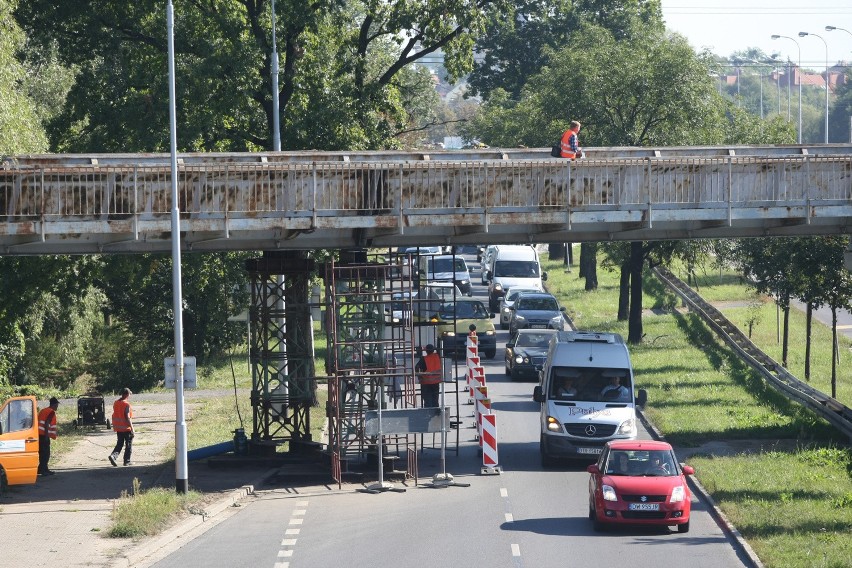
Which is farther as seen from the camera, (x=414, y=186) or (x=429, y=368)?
(x=429, y=368)

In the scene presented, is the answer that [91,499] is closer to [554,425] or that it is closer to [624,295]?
[554,425]

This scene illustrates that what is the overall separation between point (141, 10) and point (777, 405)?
21.4 meters

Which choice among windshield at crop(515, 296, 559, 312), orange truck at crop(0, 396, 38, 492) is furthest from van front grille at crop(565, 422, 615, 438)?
windshield at crop(515, 296, 559, 312)

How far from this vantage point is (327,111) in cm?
3669

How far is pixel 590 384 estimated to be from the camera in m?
26.3

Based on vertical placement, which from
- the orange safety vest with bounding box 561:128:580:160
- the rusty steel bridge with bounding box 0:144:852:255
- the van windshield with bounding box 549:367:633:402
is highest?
the orange safety vest with bounding box 561:128:580:160

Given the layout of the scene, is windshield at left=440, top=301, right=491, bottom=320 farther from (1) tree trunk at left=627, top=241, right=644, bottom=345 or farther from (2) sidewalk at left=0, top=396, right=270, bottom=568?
(2) sidewalk at left=0, top=396, right=270, bottom=568

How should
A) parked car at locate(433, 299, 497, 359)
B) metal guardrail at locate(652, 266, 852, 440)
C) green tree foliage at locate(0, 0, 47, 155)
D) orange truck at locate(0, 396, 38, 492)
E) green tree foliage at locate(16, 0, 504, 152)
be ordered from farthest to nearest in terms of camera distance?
parked car at locate(433, 299, 497, 359) → green tree foliage at locate(16, 0, 504, 152) → metal guardrail at locate(652, 266, 852, 440) → green tree foliage at locate(0, 0, 47, 155) → orange truck at locate(0, 396, 38, 492)

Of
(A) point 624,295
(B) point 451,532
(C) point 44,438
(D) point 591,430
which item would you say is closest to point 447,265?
(A) point 624,295

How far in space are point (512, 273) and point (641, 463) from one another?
3782cm

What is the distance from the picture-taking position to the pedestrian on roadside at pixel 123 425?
86.5 ft

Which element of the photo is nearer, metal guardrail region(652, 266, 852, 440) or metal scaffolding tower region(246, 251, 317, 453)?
metal scaffolding tower region(246, 251, 317, 453)

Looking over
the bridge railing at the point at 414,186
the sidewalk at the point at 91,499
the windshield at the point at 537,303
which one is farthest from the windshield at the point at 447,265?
the bridge railing at the point at 414,186

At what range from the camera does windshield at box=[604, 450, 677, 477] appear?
784 inches
